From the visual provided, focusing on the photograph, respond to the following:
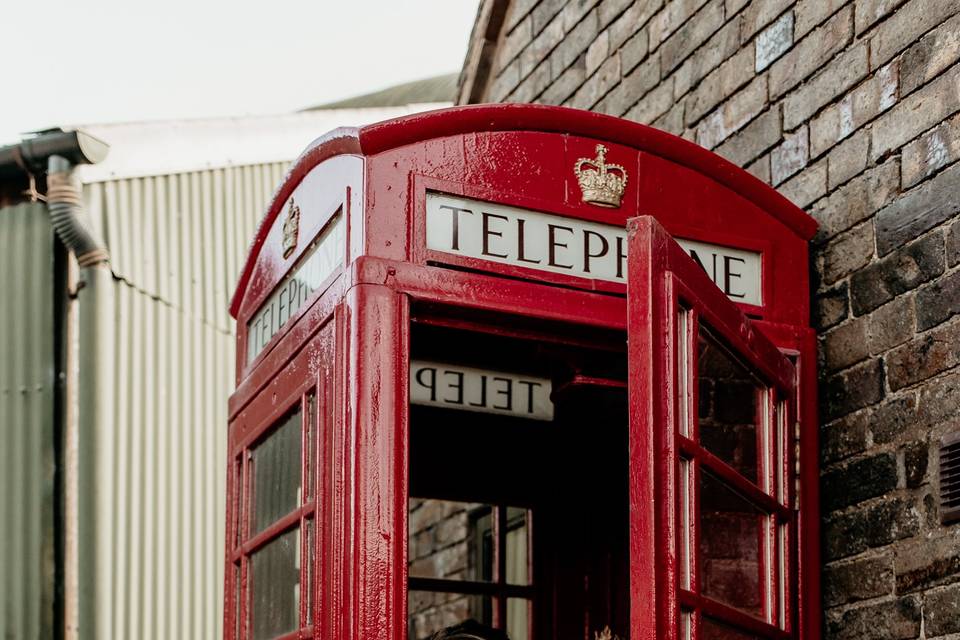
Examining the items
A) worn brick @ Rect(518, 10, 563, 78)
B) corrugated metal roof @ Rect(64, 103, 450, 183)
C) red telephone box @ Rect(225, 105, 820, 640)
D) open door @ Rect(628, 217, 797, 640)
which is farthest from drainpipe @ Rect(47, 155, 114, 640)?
open door @ Rect(628, 217, 797, 640)

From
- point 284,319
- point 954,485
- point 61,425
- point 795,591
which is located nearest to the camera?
point 954,485

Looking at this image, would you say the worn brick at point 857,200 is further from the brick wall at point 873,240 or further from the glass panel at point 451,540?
the glass panel at point 451,540

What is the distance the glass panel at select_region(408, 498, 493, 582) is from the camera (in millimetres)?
6582

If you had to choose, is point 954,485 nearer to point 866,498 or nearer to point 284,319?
point 866,498

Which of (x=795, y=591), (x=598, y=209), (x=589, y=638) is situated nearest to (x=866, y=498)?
(x=795, y=591)

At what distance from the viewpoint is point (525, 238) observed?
13.6 ft

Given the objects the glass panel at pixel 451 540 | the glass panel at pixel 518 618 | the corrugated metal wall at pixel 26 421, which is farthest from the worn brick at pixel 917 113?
the corrugated metal wall at pixel 26 421

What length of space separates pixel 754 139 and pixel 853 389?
1150mm

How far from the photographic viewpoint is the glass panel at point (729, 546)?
372cm

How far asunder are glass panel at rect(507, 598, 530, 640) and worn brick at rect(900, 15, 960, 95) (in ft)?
8.54

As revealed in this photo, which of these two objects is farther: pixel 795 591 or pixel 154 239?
pixel 154 239

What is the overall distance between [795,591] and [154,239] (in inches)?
226

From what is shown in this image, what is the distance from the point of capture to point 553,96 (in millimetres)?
6805

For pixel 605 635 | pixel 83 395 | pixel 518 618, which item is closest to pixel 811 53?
pixel 605 635
